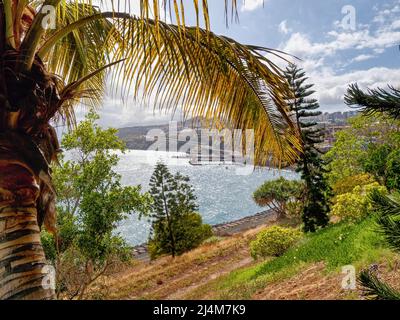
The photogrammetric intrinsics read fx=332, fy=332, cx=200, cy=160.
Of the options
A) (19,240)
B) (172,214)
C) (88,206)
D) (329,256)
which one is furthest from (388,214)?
(172,214)

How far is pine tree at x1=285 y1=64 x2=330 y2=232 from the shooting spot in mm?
15297

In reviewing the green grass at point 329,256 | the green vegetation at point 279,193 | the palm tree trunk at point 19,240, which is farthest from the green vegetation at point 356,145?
the palm tree trunk at point 19,240

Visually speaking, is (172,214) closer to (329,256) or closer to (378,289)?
(329,256)

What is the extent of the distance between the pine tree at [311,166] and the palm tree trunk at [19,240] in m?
14.3

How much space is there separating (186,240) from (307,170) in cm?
1049

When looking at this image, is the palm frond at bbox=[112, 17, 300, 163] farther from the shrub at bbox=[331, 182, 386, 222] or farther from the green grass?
the shrub at bbox=[331, 182, 386, 222]

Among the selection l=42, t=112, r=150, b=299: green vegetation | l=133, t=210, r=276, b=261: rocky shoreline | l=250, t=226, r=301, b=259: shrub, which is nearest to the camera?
l=42, t=112, r=150, b=299: green vegetation

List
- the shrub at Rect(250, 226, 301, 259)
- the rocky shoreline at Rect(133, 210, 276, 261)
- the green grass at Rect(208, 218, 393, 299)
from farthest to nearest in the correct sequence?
the rocky shoreline at Rect(133, 210, 276, 261) → the shrub at Rect(250, 226, 301, 259) → the green grass at Rect(208, 218, 393, 299)

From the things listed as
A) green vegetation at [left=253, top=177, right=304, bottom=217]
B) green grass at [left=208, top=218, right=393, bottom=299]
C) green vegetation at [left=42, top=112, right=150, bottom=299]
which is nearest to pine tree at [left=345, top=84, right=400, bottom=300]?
green grass at [left=208, top=218, right=393, bottom=299]

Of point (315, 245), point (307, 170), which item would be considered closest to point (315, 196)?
point (307, 170)

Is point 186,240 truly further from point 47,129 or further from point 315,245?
point 47,129

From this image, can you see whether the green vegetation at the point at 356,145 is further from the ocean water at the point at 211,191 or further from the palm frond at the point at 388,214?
the palm frond at the point at 388,214

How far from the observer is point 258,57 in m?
2.73

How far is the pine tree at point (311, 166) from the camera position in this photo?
15297 mm
